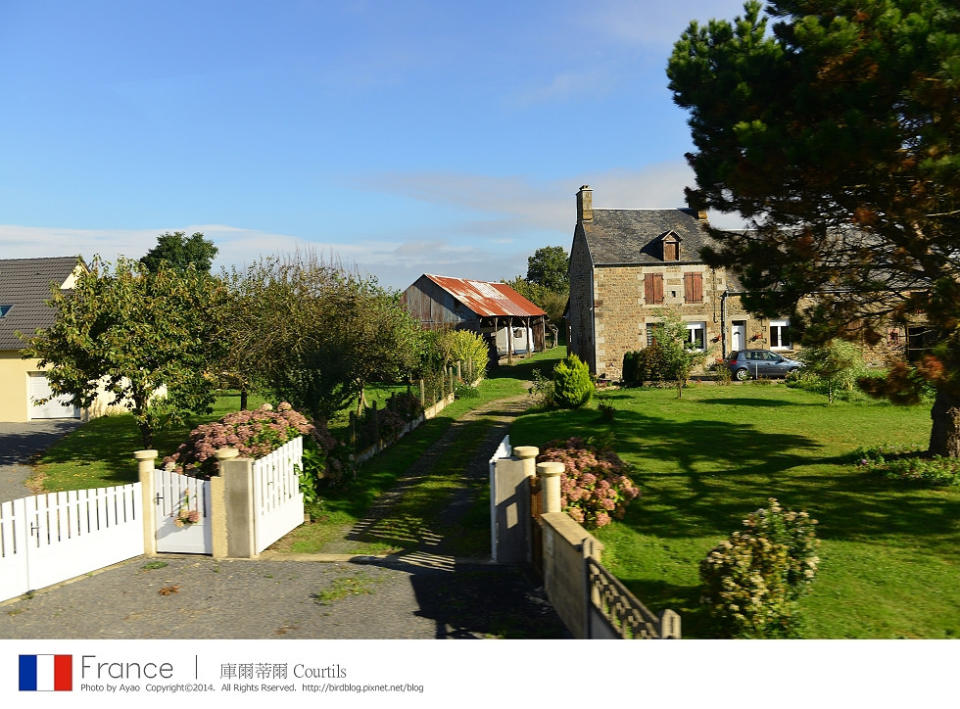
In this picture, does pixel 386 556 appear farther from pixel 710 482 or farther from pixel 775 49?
pixel 775 49

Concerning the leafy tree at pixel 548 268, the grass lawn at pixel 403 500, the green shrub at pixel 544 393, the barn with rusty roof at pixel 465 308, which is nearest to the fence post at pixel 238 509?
the grass lawn at pixel 403 500

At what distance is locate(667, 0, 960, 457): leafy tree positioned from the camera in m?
8.70

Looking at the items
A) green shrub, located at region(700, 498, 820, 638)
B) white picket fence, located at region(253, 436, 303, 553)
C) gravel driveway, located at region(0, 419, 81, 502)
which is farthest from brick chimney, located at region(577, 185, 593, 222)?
green shrub, located at region(700, 498, 820, 638)

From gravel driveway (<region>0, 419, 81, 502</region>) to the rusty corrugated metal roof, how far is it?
77.5ft

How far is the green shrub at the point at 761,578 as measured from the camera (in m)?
6.27

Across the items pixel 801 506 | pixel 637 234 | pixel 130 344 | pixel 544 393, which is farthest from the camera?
pixel 637 234

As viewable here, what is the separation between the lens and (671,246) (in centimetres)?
3391

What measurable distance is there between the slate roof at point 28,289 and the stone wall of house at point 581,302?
2338 cm

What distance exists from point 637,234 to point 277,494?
28.4 m

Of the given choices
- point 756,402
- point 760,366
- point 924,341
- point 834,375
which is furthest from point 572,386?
point 760,366

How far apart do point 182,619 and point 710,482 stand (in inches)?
372

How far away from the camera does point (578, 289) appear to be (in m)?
36.8

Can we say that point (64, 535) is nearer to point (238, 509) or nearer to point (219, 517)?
point (219, 517)
